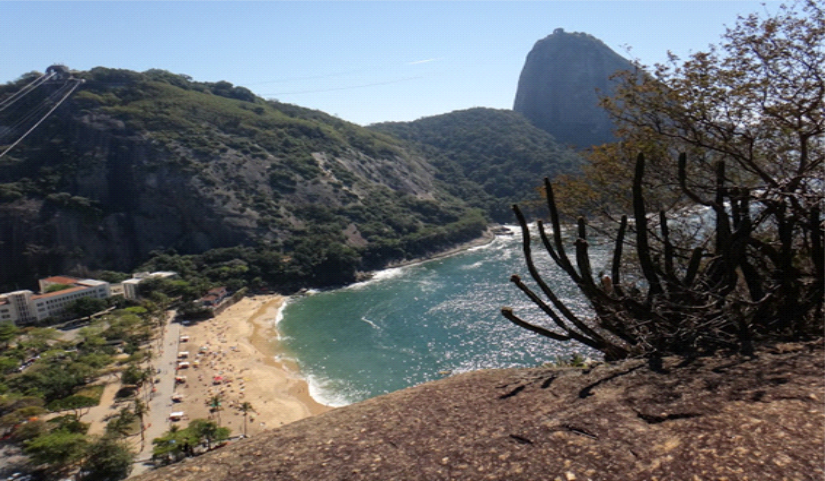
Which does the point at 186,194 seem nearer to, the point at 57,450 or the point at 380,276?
the point at 380,276

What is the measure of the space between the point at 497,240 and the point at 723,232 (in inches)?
2474

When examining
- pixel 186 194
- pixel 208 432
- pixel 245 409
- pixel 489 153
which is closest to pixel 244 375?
pixel 245 409

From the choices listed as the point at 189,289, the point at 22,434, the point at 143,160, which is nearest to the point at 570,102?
the point at 143,160

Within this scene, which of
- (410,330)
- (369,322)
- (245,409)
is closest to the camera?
(245,409)

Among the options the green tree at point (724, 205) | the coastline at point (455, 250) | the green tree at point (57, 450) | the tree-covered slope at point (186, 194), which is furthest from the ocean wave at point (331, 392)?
the coastline at point (455, 250)

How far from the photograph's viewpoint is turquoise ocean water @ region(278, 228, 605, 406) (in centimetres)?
2567

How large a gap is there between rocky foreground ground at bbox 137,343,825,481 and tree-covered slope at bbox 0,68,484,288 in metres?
43.7

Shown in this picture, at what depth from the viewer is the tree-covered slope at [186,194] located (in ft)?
163

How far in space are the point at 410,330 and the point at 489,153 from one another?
268 ft

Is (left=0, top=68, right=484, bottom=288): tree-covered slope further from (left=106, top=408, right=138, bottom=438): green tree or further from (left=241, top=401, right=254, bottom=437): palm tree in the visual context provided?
(left=106, top=408, right=138, bottom=438): green tree

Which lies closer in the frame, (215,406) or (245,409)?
(245,409)

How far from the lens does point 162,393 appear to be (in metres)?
24.2

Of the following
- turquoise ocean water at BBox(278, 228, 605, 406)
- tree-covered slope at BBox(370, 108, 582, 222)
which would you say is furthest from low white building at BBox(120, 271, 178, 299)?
tree-covered slope at BBox(370, 108, 582, 222)

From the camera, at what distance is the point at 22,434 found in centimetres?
1908
